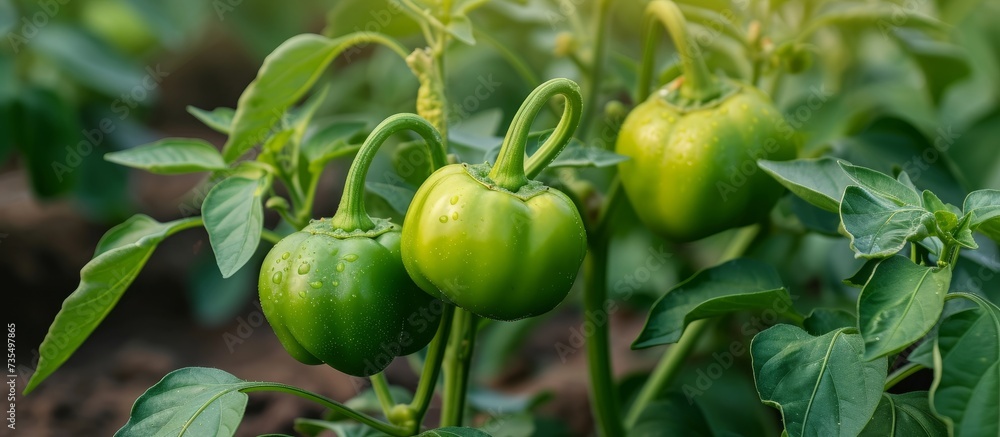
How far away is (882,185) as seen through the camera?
746 mm

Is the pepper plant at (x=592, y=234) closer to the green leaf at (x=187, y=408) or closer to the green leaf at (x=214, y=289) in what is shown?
the green leaf at (x=187, y=408)

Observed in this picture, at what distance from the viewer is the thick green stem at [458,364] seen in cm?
89

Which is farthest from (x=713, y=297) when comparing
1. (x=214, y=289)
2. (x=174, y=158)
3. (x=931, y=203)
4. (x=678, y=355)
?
(x=214, y=289)

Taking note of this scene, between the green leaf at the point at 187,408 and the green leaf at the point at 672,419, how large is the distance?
1.56 feet

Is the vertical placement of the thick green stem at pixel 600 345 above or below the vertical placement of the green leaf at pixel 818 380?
below

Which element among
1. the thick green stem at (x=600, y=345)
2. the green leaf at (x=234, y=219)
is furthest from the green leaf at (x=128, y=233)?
the thick green stem at (x=600, y=345)

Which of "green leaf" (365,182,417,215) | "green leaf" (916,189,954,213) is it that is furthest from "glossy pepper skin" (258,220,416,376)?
"green leaf" (916,189,954,213)

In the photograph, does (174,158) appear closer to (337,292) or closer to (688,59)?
(337,292)

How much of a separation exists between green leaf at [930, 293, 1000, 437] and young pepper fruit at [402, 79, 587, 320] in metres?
0.28

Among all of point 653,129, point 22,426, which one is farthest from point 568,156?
point 22,426

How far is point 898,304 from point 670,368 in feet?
1.62

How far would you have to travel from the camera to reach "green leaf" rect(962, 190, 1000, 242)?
0.70 m

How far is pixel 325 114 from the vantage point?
199 centimetres

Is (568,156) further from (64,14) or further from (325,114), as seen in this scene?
(64,14)
